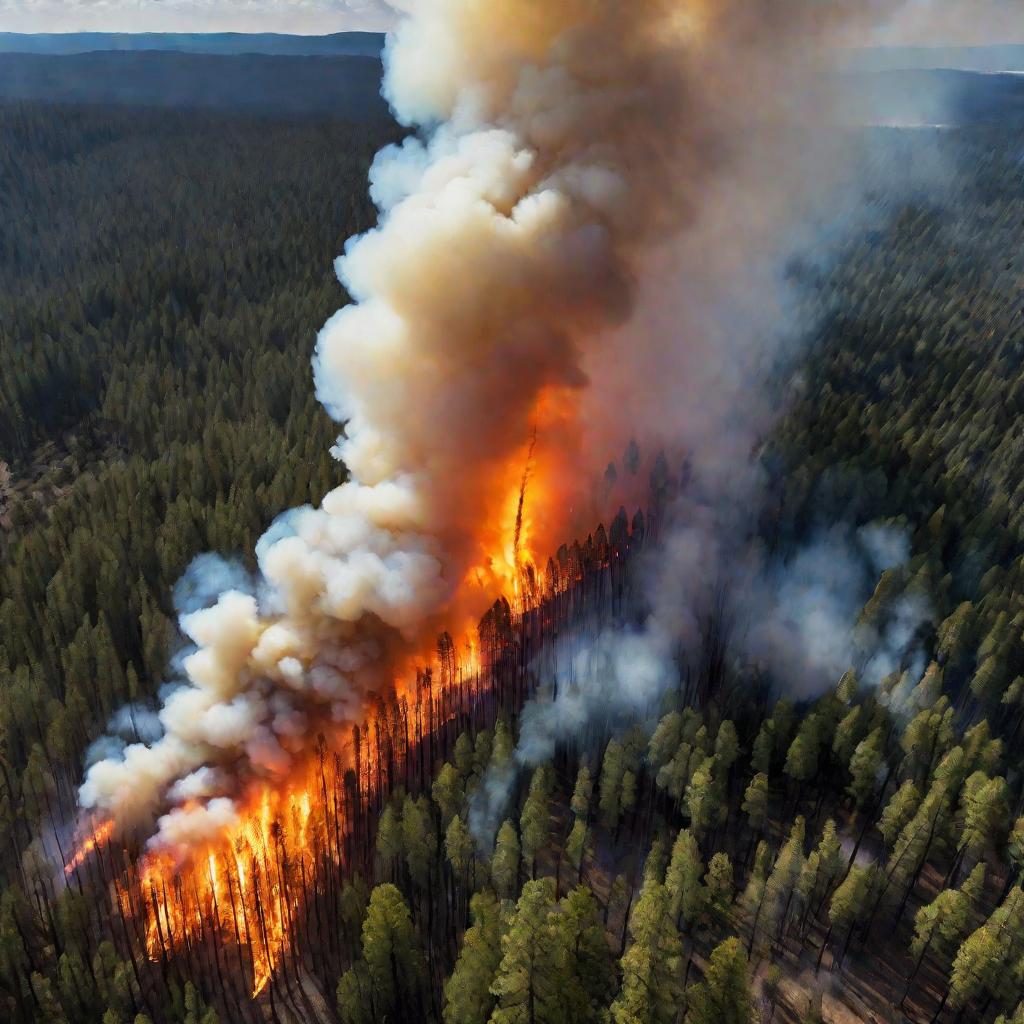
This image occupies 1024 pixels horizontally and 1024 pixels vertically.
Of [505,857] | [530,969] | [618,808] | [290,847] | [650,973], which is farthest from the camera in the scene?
[618,808]

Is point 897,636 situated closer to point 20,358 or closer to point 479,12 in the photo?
point 479,12

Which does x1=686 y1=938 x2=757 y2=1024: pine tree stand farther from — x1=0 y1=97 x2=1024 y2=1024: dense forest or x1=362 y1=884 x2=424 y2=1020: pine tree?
x1=362 y1=884 x2=424 y2=1020: pine tree

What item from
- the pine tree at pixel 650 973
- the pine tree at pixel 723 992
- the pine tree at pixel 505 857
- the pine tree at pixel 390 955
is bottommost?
the pine tree at pixel 723 992

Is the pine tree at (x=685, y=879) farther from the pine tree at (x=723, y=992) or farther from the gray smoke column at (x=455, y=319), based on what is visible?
the gray smoke column at (x=455, y=319)

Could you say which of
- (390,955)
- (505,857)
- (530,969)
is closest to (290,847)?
(390,955)

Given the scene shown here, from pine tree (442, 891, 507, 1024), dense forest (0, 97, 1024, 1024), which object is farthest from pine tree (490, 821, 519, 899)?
pine tree (442, 891, 507, 1024)

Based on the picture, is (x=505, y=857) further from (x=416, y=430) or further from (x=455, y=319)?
(x=455, y=319)

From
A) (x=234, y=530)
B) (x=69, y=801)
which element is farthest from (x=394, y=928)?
(x=234, y=530)

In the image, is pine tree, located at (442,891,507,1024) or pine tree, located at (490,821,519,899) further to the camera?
pine tree, located at (490,821,519,899)

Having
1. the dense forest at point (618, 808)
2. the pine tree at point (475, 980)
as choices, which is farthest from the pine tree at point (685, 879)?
the pine tree at point (475, 980)
